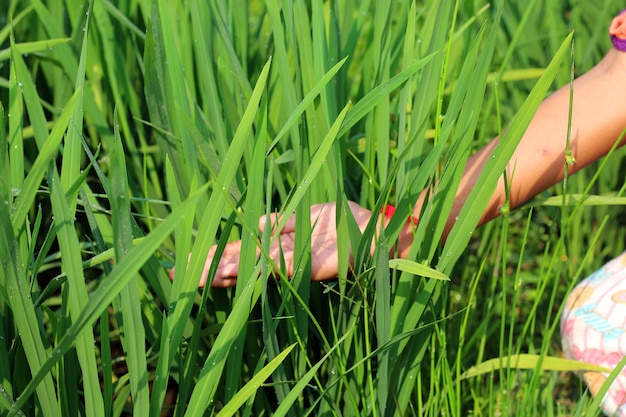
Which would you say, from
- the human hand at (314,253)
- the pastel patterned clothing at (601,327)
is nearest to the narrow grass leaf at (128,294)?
the human hand at (314,253)

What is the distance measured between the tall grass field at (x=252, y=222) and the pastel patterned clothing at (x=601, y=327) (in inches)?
2.3

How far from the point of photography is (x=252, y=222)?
28.4 inches

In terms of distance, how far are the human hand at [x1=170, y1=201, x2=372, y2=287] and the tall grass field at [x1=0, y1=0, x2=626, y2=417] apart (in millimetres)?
24

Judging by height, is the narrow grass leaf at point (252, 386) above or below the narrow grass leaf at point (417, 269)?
below

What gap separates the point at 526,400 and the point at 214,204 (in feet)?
1.34

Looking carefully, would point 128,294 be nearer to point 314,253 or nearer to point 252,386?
point 252,386

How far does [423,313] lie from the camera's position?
87 centimetres

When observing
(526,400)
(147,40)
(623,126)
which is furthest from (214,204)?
(623,126)

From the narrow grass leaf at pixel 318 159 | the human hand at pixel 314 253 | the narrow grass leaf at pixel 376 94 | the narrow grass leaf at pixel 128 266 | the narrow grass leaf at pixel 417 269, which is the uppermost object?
the narrow grass leaf at pixel 376 94

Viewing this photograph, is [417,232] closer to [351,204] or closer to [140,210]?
[351,204]

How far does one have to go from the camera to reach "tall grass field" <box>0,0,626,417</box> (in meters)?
0.66

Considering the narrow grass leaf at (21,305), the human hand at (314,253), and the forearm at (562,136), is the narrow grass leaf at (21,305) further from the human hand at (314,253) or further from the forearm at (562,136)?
the forearm at (562,136)

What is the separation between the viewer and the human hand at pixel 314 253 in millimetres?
822

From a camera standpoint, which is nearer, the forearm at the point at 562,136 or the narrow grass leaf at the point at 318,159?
the narrow grass leaf at the point at 318,159
